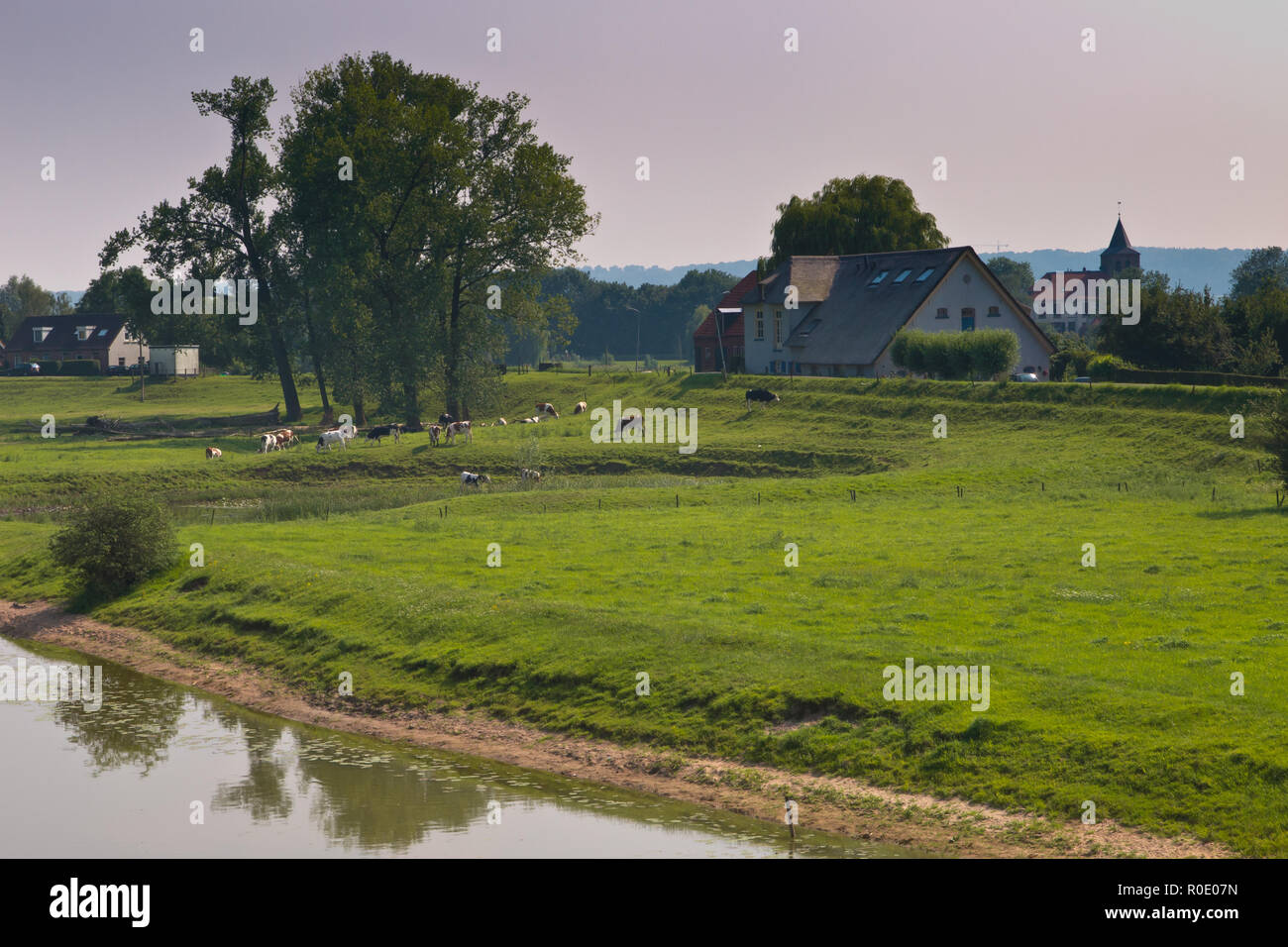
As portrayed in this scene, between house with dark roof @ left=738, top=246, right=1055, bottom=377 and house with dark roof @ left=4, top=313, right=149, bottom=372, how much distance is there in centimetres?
7820

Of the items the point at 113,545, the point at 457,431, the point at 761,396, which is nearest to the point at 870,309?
the point at 761,396

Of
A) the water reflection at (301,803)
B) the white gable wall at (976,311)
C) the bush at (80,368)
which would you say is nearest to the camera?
the water reflection at (301,803)

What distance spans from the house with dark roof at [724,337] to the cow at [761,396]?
21.0 meters

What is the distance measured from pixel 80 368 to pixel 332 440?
7276 cm

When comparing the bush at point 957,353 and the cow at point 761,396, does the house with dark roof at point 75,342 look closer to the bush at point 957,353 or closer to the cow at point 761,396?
the cow at point 761,396

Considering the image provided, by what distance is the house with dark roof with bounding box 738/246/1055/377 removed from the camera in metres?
85.9

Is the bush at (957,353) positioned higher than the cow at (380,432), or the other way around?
the bush at (957,353)

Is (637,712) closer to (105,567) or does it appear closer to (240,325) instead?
(105,567)

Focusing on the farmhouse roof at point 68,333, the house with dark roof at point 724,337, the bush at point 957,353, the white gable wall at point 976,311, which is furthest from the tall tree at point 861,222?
the farmhouse roof at point 68,333

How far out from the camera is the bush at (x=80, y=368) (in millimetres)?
128375

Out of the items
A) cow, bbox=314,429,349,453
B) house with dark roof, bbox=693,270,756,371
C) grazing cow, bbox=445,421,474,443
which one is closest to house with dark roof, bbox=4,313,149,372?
house with dark roof, bbox=693,270,756,371

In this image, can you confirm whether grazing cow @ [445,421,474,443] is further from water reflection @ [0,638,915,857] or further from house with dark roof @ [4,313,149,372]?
house with dark roof @ [4,313,149,372]

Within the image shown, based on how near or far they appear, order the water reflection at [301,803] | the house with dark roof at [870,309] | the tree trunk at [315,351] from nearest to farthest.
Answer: the water reflection at [301,803], the house with dark roof at [870,309], the tree trunk at [315,351]

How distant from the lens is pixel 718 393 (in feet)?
280
